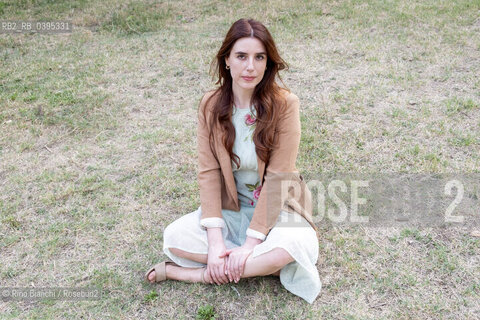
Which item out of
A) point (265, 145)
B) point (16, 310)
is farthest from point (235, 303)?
point (16, 310)

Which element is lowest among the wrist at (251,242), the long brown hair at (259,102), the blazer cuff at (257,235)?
the wrist at (251,242)

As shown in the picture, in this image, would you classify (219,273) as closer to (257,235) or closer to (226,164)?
(257,235)

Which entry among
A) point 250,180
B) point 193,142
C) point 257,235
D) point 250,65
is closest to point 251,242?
point 257,235

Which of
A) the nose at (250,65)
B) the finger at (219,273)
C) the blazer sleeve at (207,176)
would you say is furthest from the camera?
the blazer sleeve at (207,176)

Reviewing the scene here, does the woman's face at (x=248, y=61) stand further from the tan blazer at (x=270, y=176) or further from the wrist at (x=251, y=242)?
the wrist at (x=251, y=242)

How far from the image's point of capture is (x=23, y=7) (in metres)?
7.87

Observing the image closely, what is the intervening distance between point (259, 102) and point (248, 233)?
73cm

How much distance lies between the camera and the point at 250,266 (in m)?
2.48

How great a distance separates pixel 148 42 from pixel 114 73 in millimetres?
1016

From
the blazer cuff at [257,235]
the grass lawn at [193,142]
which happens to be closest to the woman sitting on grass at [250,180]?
the blazer cuff at [257,235]

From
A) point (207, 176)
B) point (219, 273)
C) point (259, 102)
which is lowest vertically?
point (219, 273)

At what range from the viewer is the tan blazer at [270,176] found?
8.32 ft

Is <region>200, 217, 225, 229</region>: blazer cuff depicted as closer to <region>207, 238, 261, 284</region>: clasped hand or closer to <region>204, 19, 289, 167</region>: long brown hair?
<region>207, 238, 261, 284</region>: clasped hand

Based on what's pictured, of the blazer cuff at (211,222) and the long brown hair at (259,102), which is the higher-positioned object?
the long brown hair at (259,102)
